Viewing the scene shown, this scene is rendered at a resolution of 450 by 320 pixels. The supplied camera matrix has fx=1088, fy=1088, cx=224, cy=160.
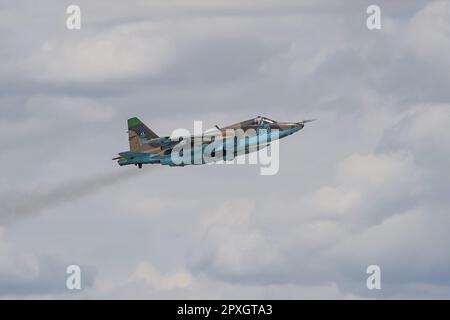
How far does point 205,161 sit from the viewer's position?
127 meters

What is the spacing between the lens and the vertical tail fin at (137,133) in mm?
136875

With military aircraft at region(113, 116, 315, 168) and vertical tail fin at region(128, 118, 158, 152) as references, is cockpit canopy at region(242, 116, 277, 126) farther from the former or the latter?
vertical tail fin at region(128, 118, 158, 152)

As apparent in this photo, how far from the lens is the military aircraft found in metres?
127

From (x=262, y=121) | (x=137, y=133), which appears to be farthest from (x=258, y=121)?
(x=137, y=133)

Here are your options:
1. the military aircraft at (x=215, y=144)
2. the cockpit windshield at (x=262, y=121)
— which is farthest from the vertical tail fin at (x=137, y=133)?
the cockpit windshield at (x=262, y=121)

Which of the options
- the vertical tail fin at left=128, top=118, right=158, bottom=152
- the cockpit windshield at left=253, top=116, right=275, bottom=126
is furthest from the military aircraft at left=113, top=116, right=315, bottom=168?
the vertical tail fin at left=128, top=118, right=158, bottom=152

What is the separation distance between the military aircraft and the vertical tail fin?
417 centimetres

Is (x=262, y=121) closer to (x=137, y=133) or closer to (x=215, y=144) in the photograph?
(x=215, y=144)

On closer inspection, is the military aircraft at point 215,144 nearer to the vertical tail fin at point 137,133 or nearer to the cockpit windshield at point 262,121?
the cockpit windshield at point 262,121

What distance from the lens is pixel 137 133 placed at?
455 ft
